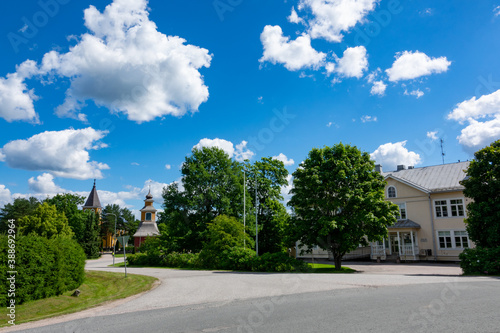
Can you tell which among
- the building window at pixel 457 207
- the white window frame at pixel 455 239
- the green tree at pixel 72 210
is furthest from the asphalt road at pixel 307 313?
the green tree at pixel 72 210

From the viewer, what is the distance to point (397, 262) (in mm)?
31469

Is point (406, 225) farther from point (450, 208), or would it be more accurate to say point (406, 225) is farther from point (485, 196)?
point (485, 196)

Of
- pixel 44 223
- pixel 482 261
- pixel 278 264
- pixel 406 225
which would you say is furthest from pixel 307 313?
pixel 44 223

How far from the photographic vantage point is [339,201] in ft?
74.9

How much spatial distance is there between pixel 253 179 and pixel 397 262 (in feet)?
59.2

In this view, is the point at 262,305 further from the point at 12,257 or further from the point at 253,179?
the point at 253,179

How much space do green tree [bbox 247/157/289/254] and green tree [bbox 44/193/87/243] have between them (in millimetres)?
39278

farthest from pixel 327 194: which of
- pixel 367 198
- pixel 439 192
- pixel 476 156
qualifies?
pixel 439 192

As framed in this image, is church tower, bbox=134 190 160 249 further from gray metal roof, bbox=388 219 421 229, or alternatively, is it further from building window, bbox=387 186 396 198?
gray metal roof, bbox=388 219 421 229

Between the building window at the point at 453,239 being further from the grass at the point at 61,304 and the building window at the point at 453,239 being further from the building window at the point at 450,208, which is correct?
the grass at the point at 61,304

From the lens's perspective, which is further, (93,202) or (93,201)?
(93,201)

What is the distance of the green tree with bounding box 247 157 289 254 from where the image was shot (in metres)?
37.9

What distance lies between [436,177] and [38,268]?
118 feet

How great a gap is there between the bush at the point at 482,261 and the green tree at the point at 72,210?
199 feet
